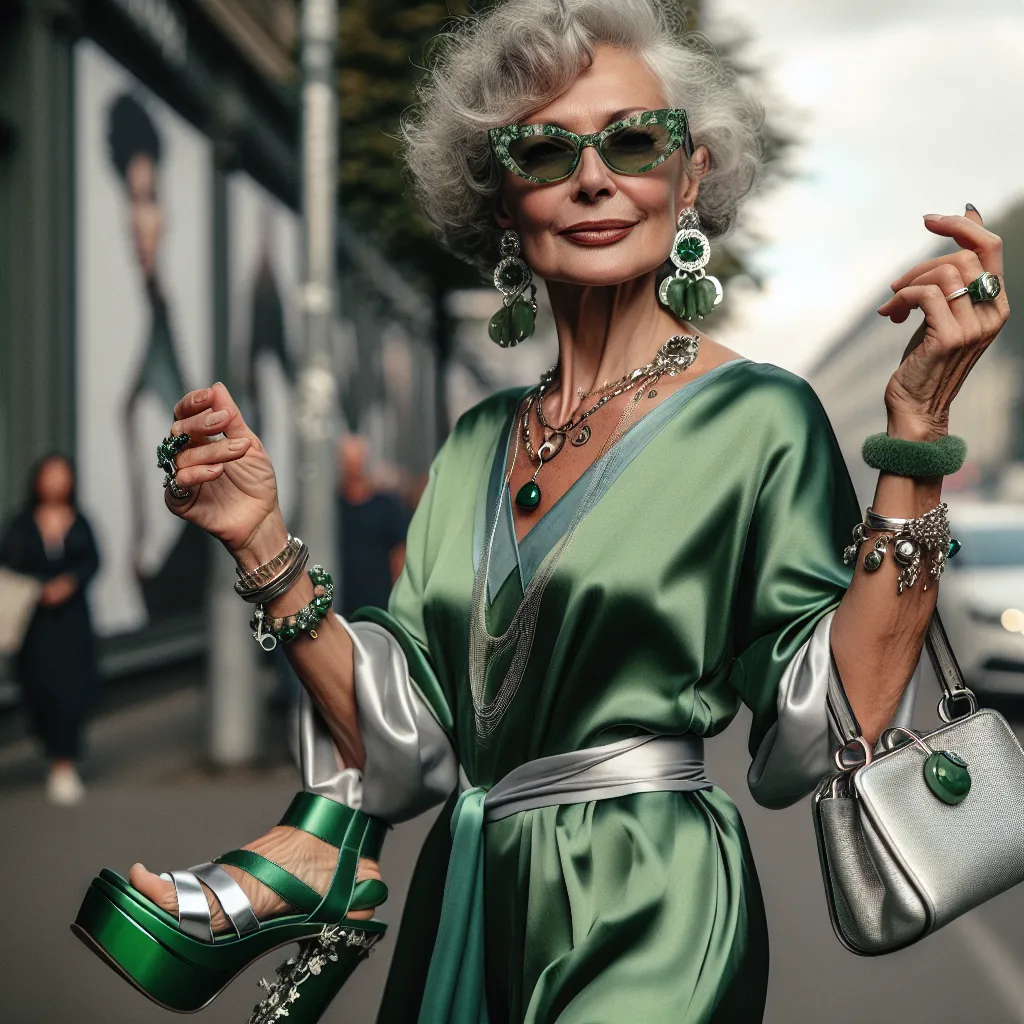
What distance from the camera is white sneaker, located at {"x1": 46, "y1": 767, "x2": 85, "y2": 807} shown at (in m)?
7.95

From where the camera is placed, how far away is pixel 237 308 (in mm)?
15945

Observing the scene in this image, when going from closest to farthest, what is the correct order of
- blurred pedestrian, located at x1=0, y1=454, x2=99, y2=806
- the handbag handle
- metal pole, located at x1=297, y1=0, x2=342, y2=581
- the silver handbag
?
the silver handbag → the handbag handle → blurred pedestrian, located at x1=0, y1=454, x2=99, y2=806 → metal pole, located at x1=297, y1=0, x2=342, y2=581

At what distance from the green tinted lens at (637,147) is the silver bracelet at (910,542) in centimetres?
59

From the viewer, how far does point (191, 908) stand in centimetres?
199

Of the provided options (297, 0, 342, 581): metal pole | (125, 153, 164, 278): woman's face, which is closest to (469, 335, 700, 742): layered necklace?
(297, 0, 342, 581): metal pole

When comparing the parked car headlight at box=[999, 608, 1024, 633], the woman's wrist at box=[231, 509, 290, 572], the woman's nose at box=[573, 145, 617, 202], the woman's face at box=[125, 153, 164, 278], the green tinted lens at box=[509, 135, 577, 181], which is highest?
the woman's face at box=[125, 153, 164, 278]

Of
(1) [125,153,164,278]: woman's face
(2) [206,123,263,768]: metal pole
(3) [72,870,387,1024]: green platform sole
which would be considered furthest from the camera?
(1) [125,153,164,278]: woman's face

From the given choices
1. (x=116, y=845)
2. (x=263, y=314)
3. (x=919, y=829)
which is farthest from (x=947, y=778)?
(x=263, y=314)

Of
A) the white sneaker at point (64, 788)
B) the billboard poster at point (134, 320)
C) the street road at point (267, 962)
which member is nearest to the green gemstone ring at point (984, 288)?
the street road at point (267, 962)

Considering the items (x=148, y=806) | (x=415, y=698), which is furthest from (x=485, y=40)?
(x=148, y=806)

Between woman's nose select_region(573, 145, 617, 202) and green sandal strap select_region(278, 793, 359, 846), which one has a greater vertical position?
woman's nose select_region(573, 145, 617, 202)

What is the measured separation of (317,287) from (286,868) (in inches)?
271

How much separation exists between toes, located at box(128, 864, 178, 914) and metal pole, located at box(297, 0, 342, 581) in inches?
260

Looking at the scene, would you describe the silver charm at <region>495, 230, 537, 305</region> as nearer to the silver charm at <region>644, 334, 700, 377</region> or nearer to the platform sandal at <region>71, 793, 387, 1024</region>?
the silver charm at <region>644, 334, 700, 377</region>
